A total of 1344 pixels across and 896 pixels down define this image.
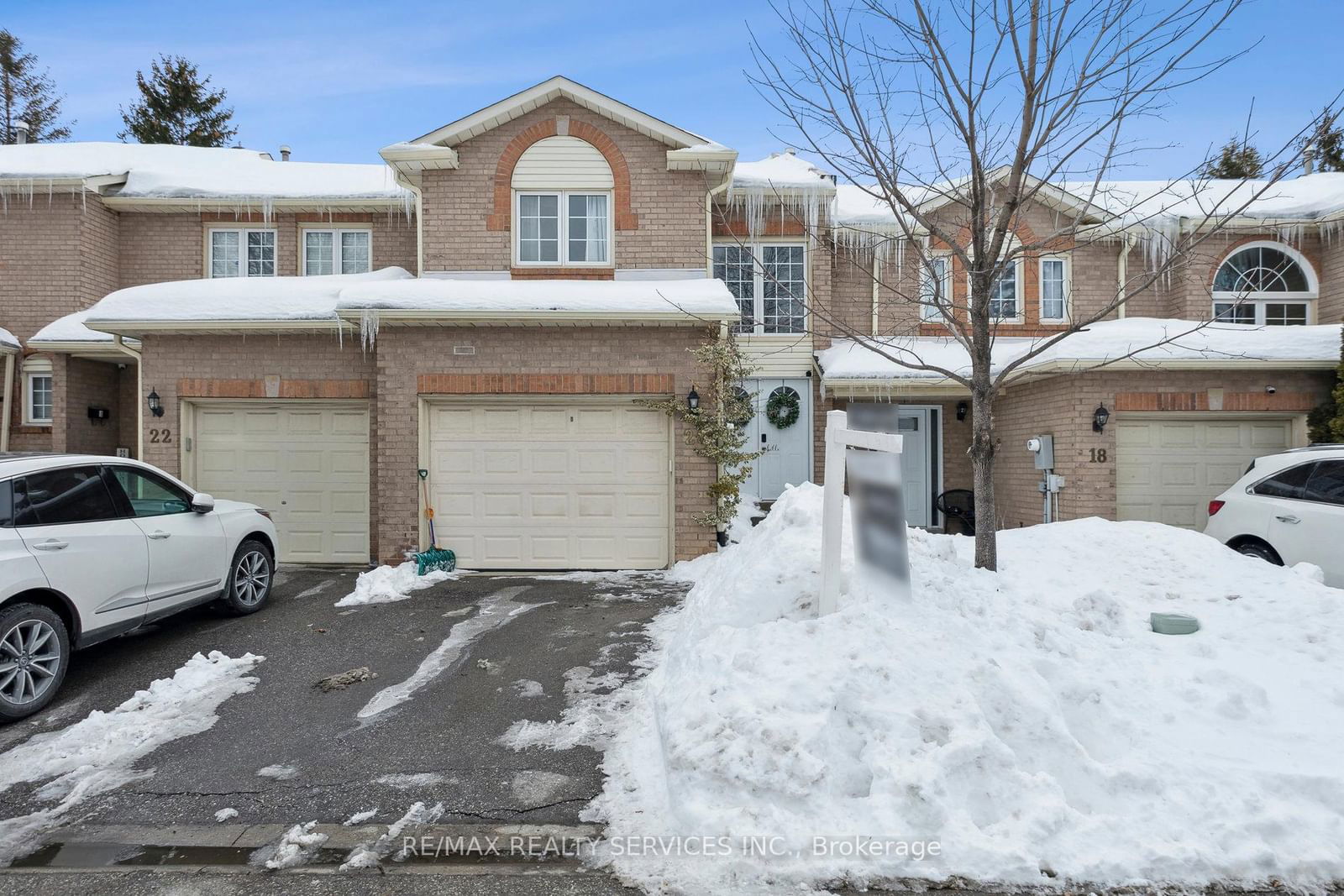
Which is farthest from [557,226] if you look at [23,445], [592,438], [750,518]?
[23,445]

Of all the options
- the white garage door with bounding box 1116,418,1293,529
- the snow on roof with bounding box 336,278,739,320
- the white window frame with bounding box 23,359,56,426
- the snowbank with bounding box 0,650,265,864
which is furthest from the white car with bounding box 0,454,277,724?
the white garage door with bounding box 1116,418,1293,529

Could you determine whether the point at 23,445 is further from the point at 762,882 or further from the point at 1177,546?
the point at 1177,546

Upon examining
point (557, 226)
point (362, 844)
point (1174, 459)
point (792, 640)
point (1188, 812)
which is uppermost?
point (557, 226)

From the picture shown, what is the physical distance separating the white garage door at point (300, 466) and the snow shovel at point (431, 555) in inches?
63.0

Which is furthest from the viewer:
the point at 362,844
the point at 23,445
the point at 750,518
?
the point at 23,445

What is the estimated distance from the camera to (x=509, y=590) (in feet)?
25.7

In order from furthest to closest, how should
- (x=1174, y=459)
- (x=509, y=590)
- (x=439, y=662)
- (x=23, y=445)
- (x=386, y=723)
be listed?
(x=23, y=445) → (x=1174, y=459) → (x=509, y=590) → (x=439, y=662) → (x=386, y=723)

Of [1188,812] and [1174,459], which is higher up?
[1174,459]

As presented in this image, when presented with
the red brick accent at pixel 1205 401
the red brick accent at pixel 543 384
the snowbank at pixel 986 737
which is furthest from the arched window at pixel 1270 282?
the red brick accent at pixel 543 384

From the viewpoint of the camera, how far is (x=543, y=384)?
28.9 ft

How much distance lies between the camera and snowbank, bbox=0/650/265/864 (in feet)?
11.0

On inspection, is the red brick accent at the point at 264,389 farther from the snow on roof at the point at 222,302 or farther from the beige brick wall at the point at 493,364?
the beige brick wall at the point at 493,364

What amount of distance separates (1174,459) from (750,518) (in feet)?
20.3

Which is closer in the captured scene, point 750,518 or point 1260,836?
point 1260,836
